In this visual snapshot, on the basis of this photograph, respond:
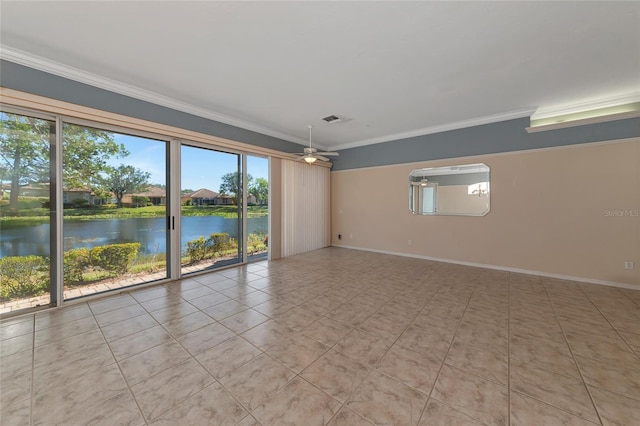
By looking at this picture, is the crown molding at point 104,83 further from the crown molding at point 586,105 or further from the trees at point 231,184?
the crown molding at point 586,105

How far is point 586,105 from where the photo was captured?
3.88 m

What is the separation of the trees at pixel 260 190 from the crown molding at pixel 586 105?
548 centimetres

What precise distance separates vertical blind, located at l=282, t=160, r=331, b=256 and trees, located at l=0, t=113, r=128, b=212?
10.9ft

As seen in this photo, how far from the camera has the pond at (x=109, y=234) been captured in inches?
108

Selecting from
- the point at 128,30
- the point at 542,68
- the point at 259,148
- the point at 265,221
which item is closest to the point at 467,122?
the point at 542,68

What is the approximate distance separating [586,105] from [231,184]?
21.2ft

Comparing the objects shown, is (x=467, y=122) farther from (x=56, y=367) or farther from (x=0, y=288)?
(x=0, y=288)

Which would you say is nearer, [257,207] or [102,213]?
[102,213]

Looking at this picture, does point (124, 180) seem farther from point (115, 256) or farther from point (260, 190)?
point (260, 190)

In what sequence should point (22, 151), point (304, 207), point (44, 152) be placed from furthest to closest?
point (304, 207) < point (44, 152) < point (22, 151)

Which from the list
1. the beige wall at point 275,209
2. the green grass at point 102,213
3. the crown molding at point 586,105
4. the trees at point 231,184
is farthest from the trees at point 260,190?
the crown molding at point 586,105

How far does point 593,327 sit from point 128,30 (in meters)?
5.76

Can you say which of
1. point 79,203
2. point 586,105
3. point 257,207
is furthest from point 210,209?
point 586,105

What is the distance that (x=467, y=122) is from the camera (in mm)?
4832
